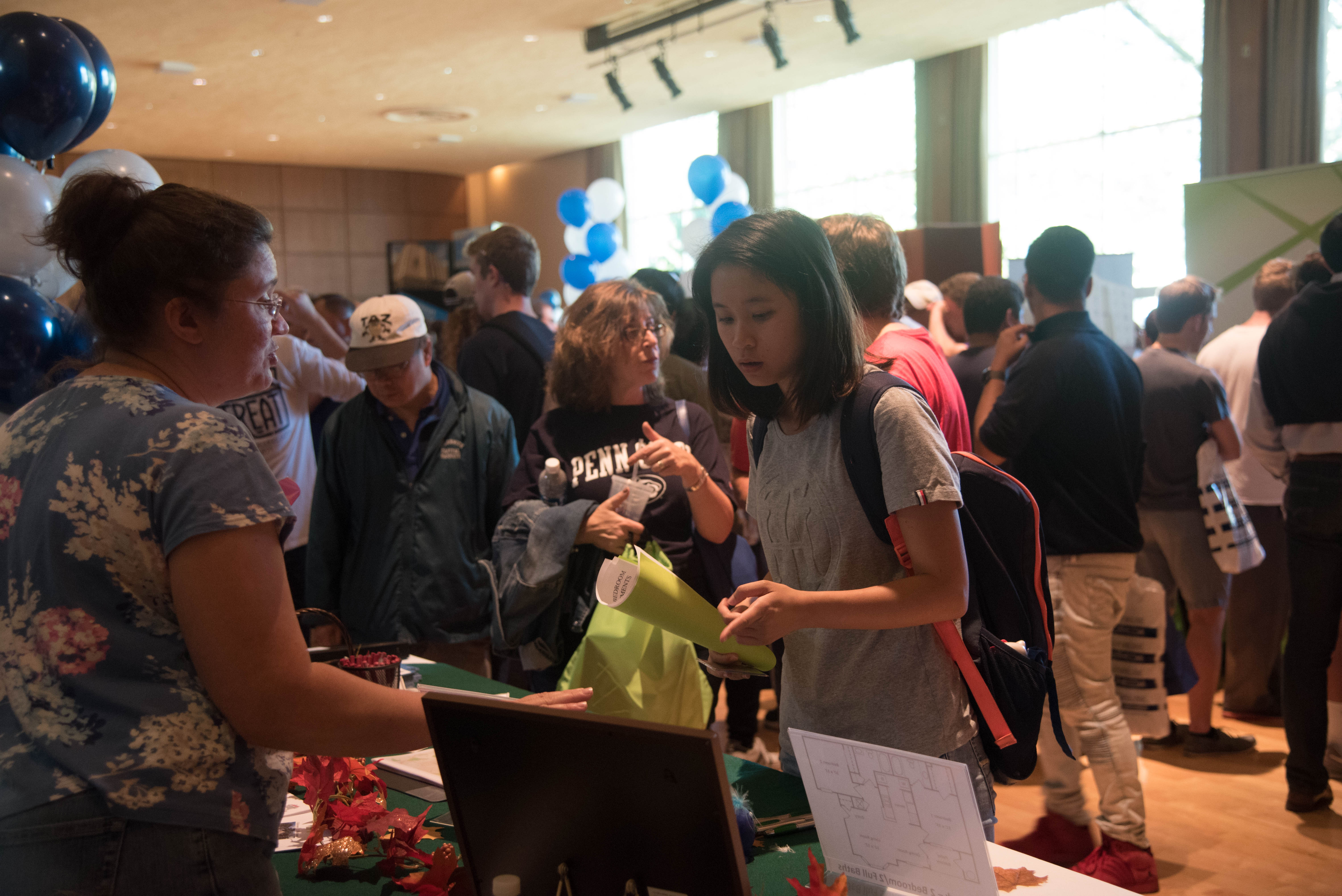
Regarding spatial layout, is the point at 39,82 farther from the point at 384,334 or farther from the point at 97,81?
the point at 384,334

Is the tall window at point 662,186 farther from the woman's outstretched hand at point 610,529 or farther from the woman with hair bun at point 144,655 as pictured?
the woman with hair bun at point 144,655

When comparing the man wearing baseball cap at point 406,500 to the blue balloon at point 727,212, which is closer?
the man wearing baseball cap at point 406,500

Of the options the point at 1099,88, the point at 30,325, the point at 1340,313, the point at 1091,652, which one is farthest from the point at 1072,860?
the point at 1099,88

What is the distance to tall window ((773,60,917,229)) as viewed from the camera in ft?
30.2

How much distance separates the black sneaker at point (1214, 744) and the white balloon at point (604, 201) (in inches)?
240

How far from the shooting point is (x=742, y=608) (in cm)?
127

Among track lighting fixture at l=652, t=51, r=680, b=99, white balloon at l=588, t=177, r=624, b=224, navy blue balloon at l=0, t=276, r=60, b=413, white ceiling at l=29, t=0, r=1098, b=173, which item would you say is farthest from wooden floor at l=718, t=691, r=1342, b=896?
track lighting fixture at l=652, t=51, r=680, b=99

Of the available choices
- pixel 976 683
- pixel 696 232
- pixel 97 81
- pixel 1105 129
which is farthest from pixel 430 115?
pixel 976 683

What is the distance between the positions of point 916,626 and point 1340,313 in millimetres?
2288

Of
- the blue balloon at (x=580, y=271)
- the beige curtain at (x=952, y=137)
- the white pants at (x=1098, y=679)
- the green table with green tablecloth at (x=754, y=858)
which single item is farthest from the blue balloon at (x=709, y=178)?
the green table with green tablecloth at (x=754, y=858)

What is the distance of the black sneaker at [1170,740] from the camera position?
378 cm

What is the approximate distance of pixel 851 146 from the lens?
9.68m

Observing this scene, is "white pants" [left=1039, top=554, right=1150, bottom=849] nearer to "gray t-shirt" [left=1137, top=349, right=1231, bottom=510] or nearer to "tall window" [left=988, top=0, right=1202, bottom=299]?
"gray t-shirt" [left=1137, top=349, right=1231, bottom=510]

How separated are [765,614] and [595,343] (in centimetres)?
125
